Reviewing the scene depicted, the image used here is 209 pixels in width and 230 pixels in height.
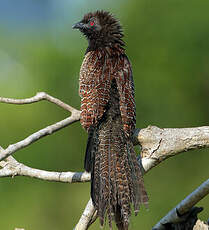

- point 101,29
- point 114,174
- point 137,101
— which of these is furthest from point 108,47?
point 137,101

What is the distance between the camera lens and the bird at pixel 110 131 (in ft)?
11.9

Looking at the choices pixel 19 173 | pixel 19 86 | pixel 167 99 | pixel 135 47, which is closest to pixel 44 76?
pixel 19 86

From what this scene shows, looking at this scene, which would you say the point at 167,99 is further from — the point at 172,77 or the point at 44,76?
the point at 44,76

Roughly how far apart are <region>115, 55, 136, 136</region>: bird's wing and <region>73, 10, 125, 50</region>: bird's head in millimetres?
350

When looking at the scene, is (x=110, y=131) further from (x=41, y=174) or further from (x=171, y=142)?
(x=41, y=174)

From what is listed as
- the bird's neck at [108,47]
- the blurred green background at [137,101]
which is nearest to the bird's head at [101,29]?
the bird's neck at [108,47]

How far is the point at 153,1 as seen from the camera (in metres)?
14.7

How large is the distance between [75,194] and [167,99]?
3.47m

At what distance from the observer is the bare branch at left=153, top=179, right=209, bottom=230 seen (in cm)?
364

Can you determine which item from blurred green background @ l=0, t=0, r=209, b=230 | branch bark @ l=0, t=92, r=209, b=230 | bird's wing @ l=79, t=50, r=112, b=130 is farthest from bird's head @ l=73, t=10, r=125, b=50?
blurred green background @ l=0, t=0, r=209, b=230

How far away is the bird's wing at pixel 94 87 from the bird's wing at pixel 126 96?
111mm

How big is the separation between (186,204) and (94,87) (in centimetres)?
129

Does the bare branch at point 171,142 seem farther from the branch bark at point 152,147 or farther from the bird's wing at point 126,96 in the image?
the bird's wing at point 126,96

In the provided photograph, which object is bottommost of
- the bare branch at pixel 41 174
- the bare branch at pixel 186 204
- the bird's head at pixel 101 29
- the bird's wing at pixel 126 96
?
the bare branch at pixel 186 204
